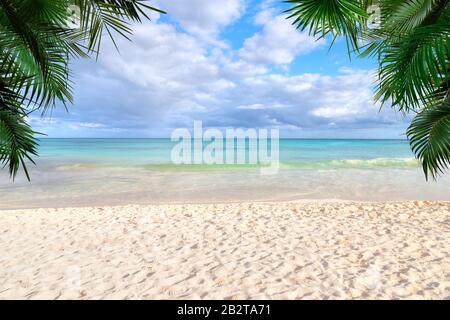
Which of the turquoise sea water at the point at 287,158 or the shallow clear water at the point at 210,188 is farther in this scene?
the turquoise sea water at the point at 287,158

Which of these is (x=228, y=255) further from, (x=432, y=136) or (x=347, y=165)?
(x=347, y=165)

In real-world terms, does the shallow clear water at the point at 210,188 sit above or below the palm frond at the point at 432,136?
below

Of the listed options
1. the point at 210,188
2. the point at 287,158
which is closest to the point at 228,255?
the point at 210,188

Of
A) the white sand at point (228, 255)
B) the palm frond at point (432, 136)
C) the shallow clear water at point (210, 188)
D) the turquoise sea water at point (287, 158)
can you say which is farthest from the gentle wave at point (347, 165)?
the palm frond at point (432, 136)

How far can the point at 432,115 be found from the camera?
3.43 m

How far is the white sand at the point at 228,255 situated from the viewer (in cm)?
332

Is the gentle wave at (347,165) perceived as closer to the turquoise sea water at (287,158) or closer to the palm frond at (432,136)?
the turquoise sea water at (287,158)

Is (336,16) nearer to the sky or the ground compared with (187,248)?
nearer to the sky

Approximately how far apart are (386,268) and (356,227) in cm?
202

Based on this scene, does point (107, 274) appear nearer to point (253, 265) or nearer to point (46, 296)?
point (46, 296)

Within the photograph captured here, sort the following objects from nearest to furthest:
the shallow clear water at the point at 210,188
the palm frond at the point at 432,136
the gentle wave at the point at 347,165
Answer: the palm frond at the point at 432,136 < the shallow clear water at the point at 210,188 < the gentle wave at the point at 347,165

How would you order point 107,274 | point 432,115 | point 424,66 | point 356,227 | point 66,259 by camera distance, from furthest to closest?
point 356,227 → point 66,259 → point 107,274 → point 432,115 → point 424,66

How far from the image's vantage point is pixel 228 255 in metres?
4.33
